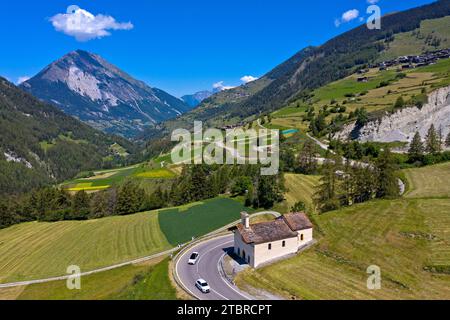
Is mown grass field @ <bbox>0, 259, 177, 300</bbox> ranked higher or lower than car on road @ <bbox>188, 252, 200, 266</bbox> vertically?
lower

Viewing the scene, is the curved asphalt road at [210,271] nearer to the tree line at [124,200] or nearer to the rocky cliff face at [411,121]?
the tree line at [124,200]

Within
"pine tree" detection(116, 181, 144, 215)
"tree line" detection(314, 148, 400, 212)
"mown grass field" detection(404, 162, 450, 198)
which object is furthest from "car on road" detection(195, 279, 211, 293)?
"pine tree" detection(116, 181, 144, 215)

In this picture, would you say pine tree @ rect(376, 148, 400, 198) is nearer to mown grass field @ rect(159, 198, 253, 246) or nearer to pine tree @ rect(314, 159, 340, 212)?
pine tree @ rect(314, 159, 340, 212)

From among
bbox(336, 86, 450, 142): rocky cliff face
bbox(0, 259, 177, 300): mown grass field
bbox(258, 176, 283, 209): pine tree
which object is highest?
bbox(336, 86, 450, 142): rocky cliff face

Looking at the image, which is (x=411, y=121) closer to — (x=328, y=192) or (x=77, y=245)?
(x=328, y=192)

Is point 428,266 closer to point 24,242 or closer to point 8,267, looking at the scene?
point 8,267

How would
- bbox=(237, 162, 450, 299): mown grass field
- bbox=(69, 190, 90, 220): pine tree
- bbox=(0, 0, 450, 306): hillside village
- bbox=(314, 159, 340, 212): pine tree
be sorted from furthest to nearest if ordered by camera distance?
bbox=(69, 190, 90, 220): pine tree < bbox=(314, 159, 340, 212): pine tree < bbox=(0, 0, 450, 306): hillside village < bbox=(237, 162, 450, 299): mown grass field

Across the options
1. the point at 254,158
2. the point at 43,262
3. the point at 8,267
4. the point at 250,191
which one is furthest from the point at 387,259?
the point at 254,158
